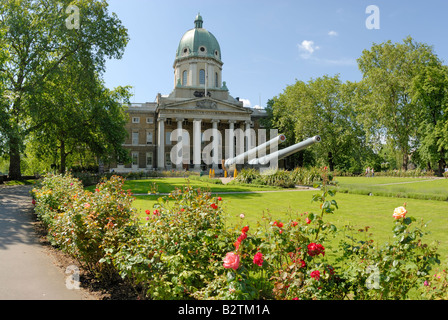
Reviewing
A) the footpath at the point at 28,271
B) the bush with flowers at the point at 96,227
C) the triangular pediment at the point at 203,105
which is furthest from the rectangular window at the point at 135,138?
the bush with flowers at the point at 96,227

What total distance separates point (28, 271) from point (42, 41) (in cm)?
2189

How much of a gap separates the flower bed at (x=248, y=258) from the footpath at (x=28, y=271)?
61 centimetres

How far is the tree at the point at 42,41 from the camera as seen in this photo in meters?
21.4

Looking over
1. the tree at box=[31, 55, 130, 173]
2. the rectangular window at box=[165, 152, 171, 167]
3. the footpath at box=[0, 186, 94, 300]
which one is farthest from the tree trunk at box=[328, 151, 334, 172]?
the footpath at box=[0, 186, 94, 300]

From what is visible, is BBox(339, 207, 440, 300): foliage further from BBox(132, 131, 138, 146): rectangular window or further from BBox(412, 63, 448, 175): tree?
BBox(132, 131, 138, 146): rectangular window

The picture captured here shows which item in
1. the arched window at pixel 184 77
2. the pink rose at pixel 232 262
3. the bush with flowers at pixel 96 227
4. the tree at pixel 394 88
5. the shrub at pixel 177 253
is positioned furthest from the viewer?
the arched window at pixel 184 77

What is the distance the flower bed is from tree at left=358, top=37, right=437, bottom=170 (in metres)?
38.3

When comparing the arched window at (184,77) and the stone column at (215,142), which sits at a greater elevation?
the arched window at (184,77)

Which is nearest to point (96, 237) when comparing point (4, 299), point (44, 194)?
point (4, 299)

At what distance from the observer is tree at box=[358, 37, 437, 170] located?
36906mm

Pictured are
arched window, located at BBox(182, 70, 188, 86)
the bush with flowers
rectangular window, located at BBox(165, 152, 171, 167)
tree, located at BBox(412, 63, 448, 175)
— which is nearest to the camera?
the bush with flowers

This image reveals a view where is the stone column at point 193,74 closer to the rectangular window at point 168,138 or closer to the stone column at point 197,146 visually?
the rectangular window at point 168,138

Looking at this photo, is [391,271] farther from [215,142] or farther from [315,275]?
[215,142]

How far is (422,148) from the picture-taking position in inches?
1396
